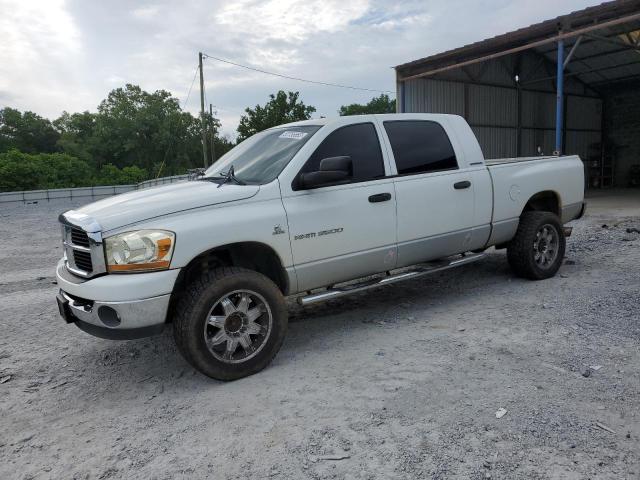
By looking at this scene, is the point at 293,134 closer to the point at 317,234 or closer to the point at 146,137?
the point at 317,234

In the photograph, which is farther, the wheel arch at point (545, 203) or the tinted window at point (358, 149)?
the wheel arch at point (545, 203)

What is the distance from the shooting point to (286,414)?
3137mm

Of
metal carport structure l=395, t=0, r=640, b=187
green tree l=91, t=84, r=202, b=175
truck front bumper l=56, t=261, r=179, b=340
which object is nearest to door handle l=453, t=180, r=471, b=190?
truck front bumper l=56, t=261, r=179, b=340

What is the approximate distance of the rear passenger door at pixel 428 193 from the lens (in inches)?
184

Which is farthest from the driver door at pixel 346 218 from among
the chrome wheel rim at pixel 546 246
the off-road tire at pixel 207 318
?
the chrome wheel rim at pixel 546 246

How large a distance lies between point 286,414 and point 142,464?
883 millimetres

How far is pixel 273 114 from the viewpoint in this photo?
42.8m

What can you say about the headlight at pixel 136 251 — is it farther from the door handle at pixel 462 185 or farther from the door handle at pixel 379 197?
the door handle at pixel 462 185

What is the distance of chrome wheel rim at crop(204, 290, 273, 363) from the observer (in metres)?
3.59

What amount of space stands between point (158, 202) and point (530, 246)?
166 inches

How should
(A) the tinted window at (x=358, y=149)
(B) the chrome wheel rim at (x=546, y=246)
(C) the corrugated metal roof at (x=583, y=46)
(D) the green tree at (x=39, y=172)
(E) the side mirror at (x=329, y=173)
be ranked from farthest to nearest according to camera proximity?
(D) the green tree at (x=39, y=172)
(C) the corrugated metal roof at (x=583, y=46)
(B) the chrome wheel rim at (x=546, y=246)
(A) the tinted window at (x=358, y=149)
(E) the side mirror at (x=329, y=173)

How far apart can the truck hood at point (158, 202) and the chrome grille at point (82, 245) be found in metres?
0.06

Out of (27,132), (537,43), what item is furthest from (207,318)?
(27,132)

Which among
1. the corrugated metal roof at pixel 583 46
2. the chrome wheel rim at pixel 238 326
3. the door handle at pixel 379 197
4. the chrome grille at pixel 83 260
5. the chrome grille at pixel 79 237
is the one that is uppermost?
the corrugated metal roof at pixel 583 46
